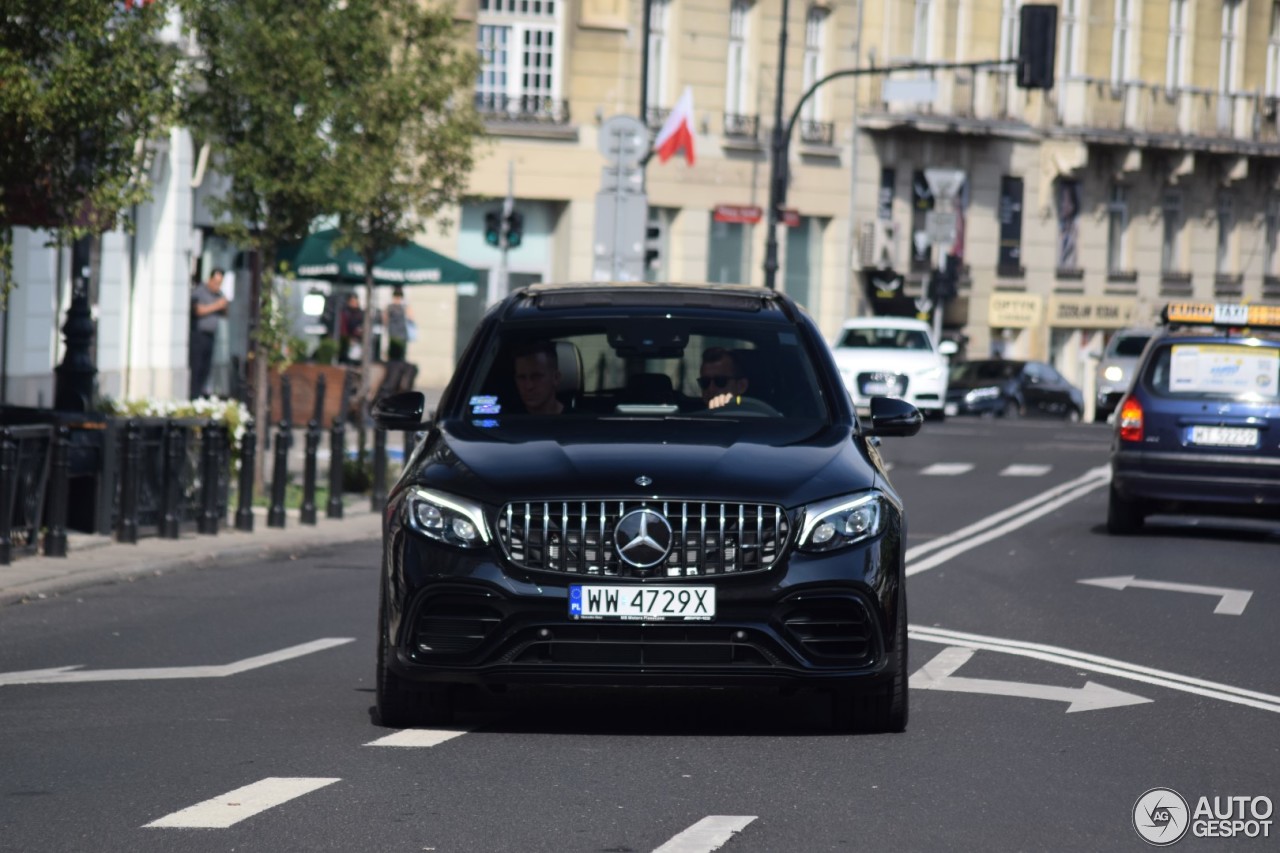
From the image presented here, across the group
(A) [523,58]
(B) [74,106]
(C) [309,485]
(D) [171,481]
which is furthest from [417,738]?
(A) [523,58]

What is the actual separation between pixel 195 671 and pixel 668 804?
404 cm

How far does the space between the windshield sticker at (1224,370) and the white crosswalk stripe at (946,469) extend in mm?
10404

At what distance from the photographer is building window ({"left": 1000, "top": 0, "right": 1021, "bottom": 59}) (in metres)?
61.4

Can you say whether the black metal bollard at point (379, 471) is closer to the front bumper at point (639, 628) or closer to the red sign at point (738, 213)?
the front bumper at point (639, 628)

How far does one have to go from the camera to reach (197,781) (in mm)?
7945

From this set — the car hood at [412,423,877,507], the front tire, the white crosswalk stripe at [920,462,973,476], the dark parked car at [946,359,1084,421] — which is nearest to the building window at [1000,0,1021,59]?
the dark parked car at [946,359,1084,421]

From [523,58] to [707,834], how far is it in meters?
45.6

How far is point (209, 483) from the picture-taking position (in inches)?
730

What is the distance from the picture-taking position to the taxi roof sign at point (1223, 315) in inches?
830

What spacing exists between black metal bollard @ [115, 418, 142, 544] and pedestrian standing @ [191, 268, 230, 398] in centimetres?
1653

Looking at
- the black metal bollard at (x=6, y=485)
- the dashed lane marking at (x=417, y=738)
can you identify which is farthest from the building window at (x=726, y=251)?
the dashed lane marking at (x=417, y=738)

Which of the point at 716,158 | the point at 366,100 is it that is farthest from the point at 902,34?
the point at 366,100

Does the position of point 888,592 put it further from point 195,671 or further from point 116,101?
point 116,101

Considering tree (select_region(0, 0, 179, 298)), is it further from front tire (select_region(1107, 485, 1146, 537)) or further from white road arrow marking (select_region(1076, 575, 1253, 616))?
front tire (select_region(1107, 485, 1146, 537))
